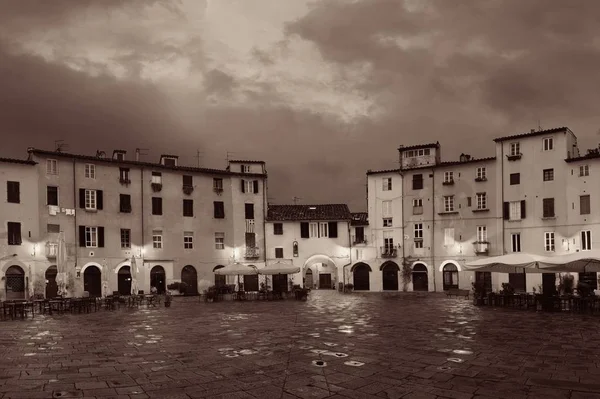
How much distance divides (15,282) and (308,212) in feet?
86.0

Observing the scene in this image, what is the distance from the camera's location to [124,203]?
140 ft

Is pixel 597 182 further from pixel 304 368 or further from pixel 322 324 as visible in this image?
pixel 304 368

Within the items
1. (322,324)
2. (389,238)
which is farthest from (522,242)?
(322,324)

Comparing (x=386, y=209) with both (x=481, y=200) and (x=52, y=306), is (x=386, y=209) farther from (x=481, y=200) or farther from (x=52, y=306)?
(x=52, y=306)

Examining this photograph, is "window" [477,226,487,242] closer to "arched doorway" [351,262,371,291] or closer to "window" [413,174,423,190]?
"window" [413,174,423,190]

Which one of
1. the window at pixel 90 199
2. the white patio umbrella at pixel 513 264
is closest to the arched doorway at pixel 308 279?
the window at pixel 90 199

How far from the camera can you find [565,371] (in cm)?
966

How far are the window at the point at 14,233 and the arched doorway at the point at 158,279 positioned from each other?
416 inches

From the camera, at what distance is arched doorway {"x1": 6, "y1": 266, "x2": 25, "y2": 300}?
3538 centimetres

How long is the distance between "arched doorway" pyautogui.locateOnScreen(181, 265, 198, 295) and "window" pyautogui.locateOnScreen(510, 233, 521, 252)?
26399mm

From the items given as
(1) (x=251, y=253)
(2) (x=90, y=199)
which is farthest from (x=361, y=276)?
(2) (x=90, y=199)

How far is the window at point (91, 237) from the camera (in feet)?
132

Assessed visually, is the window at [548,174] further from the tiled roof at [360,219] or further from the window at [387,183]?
the tiled roof at [360,219]

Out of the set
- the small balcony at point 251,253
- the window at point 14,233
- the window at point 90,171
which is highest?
the window at point 90,171
